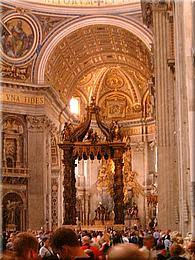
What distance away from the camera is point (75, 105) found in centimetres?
3847

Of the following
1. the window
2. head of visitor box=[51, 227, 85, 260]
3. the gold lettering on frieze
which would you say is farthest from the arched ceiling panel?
head of visitor box=[51, 227, 85, 260]

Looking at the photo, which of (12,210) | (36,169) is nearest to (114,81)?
(36,169)

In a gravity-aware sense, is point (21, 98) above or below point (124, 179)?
above

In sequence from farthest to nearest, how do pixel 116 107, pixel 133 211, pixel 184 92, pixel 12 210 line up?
1. pixel 116 107
2. pixel 133 211
3. pixel 12 210
4. pixel 184 92

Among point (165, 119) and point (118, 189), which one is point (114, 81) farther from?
point (165, 119)

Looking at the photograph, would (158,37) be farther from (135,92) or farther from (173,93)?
(135,92)

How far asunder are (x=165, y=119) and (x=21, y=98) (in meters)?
12.9

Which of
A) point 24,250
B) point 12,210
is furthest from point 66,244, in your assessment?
point 12,210

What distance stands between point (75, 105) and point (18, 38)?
10095 mm

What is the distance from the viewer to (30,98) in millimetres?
28453

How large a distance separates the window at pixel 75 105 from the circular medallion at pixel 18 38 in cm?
910


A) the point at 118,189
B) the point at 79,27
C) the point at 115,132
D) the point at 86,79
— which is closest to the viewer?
the point at 118,189

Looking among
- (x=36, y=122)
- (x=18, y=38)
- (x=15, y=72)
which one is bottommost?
(x=36, y=122)

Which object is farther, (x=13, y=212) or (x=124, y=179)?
(x=124, y=179)
